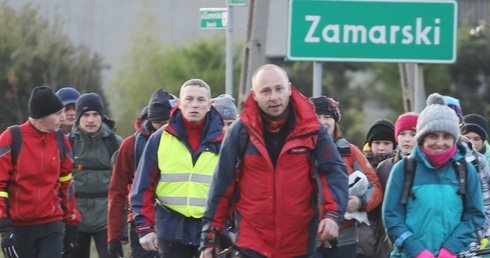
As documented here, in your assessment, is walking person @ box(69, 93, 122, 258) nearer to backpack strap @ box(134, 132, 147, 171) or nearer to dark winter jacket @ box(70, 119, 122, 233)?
dark winter jacket @ box(70, 119, 122, 233)

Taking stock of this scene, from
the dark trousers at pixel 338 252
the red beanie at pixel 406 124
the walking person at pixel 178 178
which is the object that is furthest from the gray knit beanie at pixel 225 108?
the dark trousers at pixel 338 252

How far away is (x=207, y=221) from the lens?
782cm

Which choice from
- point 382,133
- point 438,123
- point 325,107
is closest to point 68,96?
point 382,133

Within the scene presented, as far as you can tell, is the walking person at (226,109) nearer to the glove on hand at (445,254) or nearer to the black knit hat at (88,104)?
the black knit hat at (88,104)

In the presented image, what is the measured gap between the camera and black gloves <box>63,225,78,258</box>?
37.0 feet

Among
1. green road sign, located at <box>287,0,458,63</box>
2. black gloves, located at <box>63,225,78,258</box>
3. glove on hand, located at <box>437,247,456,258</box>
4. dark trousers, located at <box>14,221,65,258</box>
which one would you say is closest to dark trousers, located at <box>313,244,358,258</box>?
glove on hand, located at <box>437,247,456,258</box>

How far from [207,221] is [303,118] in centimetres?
87

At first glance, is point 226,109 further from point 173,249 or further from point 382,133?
point 173,249

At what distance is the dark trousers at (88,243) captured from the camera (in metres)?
12.1

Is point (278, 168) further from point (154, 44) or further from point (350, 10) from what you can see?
point (154, 44)

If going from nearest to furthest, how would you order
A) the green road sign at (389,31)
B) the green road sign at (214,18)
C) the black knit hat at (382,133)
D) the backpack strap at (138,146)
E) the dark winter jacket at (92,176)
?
the backpack strap at (138,146) → the black knit hat at (382,133) → the dark winter jacket at (92,176) → the green road sign at (389,31) → the green road sign at (214,18)

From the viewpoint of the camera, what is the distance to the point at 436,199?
801cm

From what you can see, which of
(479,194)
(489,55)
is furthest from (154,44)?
(479,194)

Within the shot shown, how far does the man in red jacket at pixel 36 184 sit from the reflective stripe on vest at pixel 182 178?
62.4 inches
